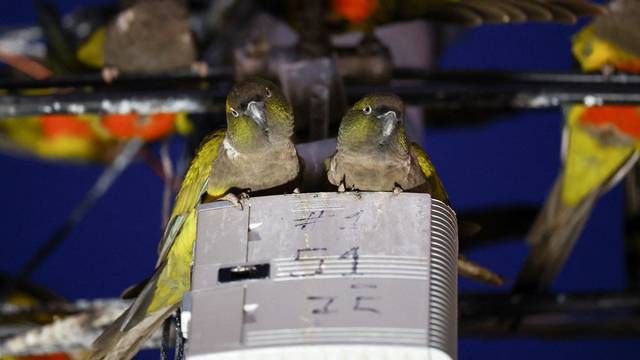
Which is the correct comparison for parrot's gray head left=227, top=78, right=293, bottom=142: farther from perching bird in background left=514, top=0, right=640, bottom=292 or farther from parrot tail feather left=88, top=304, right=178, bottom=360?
perching bird in background left=514, top=0, right=640, bottom=292

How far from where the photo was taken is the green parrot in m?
2.44

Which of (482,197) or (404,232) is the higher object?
(482,197)

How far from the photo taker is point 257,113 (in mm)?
2414

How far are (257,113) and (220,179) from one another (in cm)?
18

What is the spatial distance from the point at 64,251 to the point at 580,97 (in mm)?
2732

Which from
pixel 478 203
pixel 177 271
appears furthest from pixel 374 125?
pixel 478 203

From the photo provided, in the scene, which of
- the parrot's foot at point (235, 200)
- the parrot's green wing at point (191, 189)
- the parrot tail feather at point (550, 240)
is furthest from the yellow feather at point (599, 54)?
the parrot's foot at point (235, 200)

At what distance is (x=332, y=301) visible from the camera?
1.87 m

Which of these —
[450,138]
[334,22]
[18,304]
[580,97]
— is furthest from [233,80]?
[450,138]

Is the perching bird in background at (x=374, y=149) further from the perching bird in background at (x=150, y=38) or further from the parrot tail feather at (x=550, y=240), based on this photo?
the perching bird in background at (x=150, y=38)

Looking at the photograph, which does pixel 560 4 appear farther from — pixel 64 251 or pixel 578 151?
pixel 64 251

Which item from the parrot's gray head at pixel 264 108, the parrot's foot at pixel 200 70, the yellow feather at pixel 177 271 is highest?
the parrot's foot at pixel 200 70

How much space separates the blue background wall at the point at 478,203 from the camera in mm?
4805

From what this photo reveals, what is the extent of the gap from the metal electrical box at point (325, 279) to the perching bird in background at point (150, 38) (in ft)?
6.89
